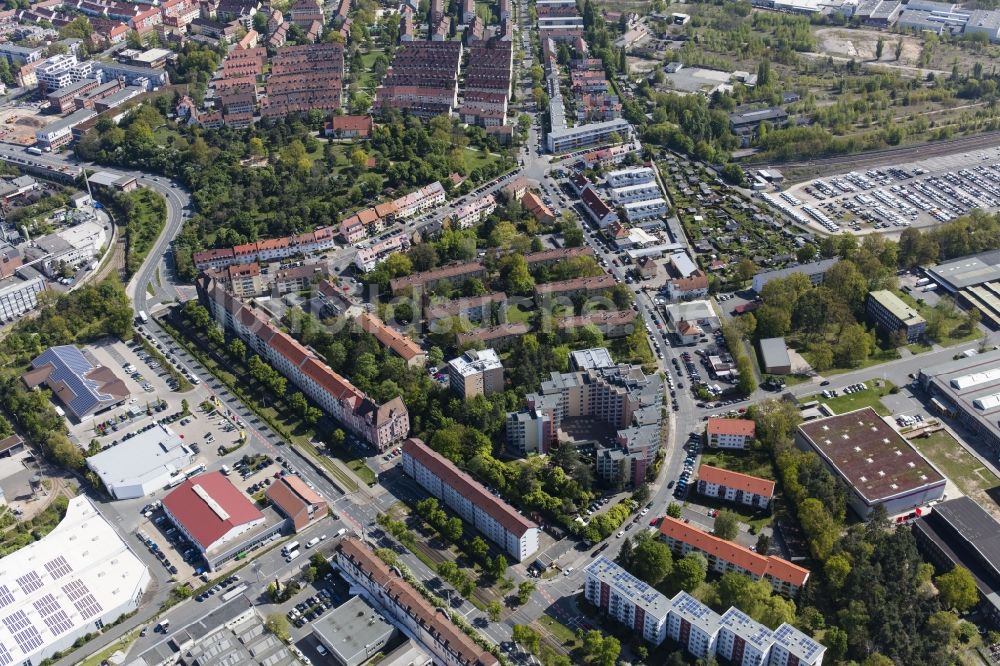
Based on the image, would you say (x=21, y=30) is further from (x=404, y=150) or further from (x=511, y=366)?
(x=511, y=366)

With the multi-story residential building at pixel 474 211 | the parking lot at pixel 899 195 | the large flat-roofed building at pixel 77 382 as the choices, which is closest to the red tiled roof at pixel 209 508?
the large flat-roofed building at pixel 77 382

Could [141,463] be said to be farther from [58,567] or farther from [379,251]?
[379,251]

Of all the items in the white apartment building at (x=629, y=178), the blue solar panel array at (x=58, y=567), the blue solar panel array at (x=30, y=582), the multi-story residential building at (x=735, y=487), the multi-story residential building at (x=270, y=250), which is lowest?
the blue solar panel array at (x=30, y=582)

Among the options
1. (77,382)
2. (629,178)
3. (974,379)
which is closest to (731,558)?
(974,379)

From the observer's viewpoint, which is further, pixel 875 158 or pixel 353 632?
pixel 875 158

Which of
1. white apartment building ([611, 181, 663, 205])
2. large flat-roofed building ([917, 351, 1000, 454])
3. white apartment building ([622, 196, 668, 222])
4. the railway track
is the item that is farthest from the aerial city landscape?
white apartment building ([611, 181, 663, 205])

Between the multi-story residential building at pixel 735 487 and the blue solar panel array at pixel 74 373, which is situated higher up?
the blue solar panel array at pixel 74 373

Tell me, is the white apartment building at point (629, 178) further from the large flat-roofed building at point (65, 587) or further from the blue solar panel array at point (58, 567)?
the blue solar panel array at point (58, 567)
